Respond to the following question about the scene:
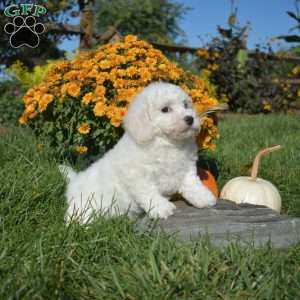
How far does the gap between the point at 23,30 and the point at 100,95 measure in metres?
6.21

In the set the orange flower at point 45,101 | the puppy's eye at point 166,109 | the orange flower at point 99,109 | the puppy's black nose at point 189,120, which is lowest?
the puppy's black nose at point 189,120

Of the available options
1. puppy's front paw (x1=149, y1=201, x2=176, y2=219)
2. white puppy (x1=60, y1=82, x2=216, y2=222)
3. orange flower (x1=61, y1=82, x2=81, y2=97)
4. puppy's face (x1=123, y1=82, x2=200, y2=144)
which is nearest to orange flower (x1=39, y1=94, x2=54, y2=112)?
orange flower (x1=61, y1=82, x2=81, y2=97)

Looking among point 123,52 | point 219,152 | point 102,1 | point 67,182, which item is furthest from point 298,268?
point 102,1

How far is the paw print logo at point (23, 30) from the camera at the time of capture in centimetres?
862

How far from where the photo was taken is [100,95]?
12.2ft

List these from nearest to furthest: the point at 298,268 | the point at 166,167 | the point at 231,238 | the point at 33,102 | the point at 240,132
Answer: the point at 298,268, the point at 231,238, the point at 166,167, the point at 33,102, the point at 240,132

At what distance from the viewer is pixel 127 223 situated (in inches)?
107

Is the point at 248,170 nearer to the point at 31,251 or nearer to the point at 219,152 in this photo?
the point at 219,152

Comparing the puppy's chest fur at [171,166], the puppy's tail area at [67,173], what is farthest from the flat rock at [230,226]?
the puppy's tail area at [67,173]

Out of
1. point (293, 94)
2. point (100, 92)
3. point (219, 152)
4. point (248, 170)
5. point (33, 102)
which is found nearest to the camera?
point (100, 92)

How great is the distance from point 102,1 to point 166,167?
75.1 feet

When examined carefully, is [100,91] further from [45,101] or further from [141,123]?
[141,123]

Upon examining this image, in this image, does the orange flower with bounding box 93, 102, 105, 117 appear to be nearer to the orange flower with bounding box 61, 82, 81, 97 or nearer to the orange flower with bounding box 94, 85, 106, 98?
the orange flower with bounding box 94, 85, 106, 98

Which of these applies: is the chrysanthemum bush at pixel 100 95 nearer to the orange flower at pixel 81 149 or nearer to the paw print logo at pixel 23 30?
the orange flower at pixel 81 149
